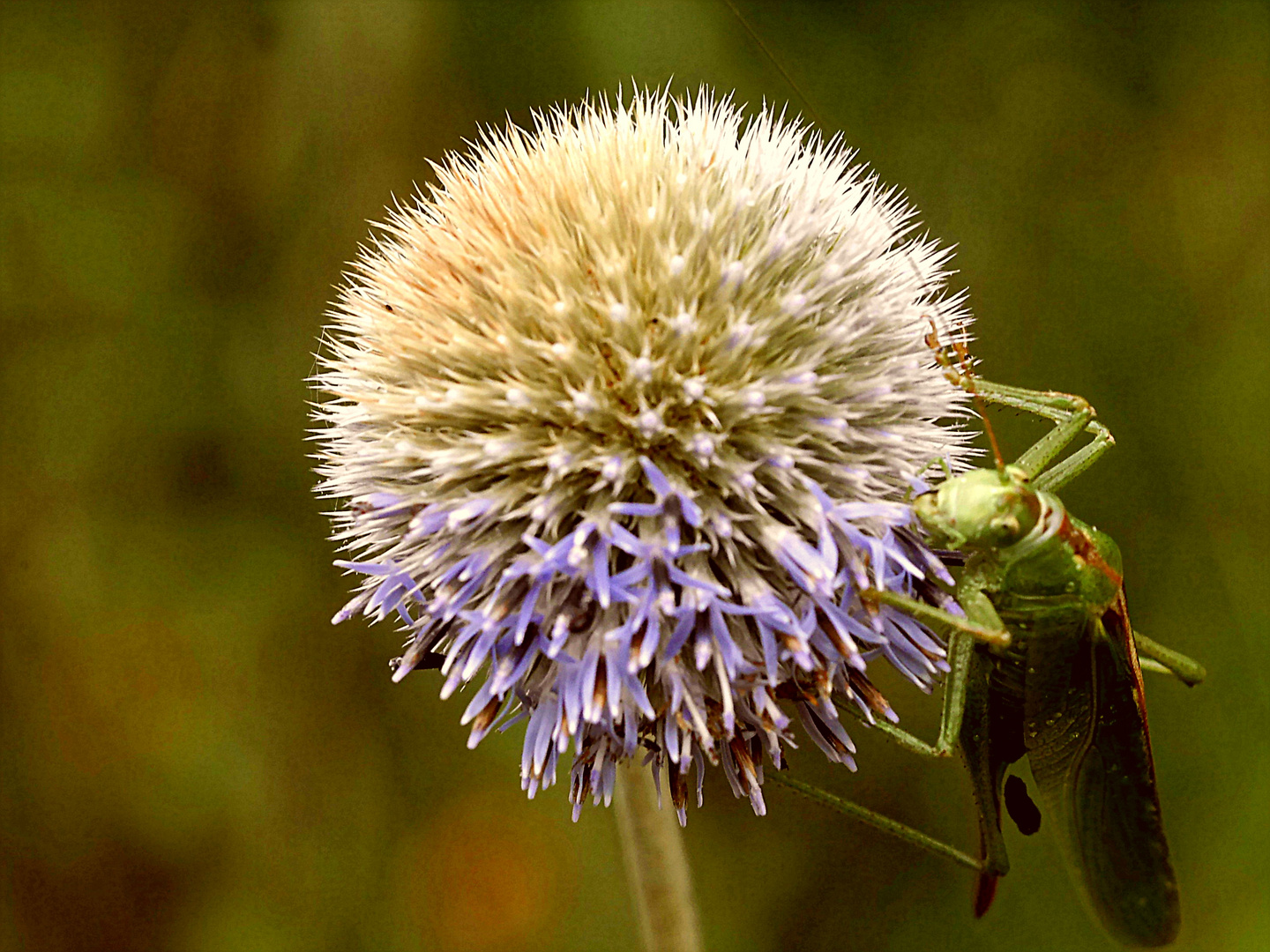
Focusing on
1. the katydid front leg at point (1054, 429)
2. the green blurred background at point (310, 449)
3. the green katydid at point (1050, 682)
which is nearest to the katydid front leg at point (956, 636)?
the green katydid at point (1050, 682)

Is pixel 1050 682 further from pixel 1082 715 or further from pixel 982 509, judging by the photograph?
pixel 982 509

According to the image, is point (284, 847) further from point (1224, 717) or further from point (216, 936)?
point (1224, 717)

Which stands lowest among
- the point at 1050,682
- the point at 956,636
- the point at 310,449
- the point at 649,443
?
the point at 1050,682

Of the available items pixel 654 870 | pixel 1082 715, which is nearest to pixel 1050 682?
pixel 1082 715

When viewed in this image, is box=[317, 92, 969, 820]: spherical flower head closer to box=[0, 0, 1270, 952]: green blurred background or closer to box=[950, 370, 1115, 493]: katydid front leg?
box=[950, 370, 1115, 493]: katydid front leg

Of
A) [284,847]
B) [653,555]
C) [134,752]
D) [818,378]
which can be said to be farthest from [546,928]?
[818,378]

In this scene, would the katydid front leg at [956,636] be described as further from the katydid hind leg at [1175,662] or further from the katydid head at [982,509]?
the katydid hind leg at [1175,662]
